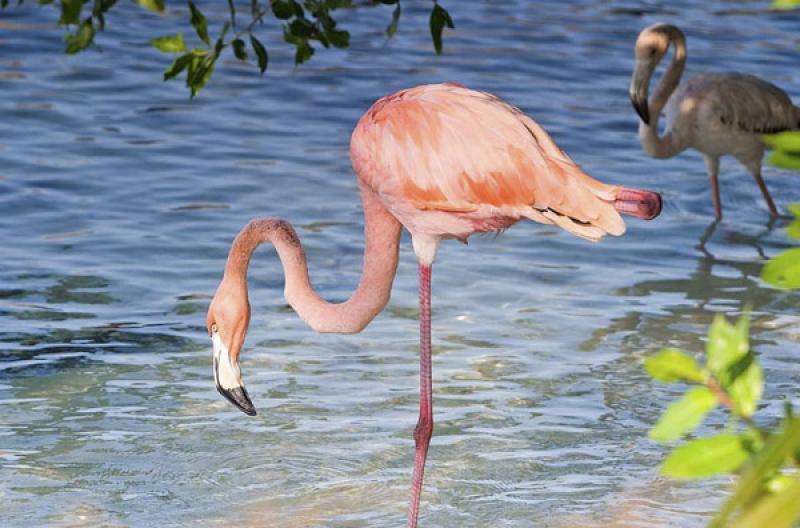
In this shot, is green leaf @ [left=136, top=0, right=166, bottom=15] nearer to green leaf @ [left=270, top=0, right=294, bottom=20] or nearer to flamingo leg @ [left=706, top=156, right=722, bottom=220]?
green leaf @ [left=270, top=0, right=294, bottom=20]

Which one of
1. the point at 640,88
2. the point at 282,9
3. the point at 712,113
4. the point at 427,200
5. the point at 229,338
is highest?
the point at 282,9

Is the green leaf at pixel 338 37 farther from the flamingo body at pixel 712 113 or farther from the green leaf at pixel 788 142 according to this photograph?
the flamingo body at pixel 712 113

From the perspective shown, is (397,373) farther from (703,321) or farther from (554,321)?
(703,321)

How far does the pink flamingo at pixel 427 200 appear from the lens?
4125 millimetres

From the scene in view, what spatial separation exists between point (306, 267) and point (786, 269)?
3.48 meters

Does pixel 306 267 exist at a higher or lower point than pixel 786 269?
lower

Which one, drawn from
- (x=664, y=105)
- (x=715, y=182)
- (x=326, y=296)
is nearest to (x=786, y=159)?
(x=326, y=296)

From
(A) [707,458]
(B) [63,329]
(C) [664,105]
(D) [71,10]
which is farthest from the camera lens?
(C) [664,105]

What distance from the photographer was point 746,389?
1090mm

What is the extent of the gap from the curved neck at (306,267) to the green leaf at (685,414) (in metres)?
3.31

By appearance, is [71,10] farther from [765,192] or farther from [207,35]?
[765,192]

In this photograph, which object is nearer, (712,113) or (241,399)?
(241,399)

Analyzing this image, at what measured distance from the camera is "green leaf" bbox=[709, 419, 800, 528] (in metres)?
0.89

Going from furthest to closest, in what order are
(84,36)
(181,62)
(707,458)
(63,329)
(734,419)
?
(63,329) → (84,36) → (181,62) → (734,419) → (707,458)
